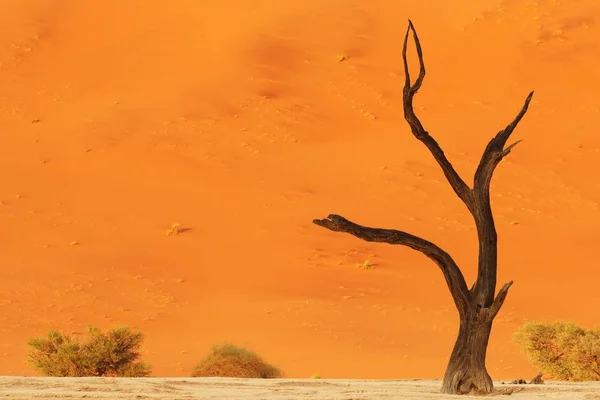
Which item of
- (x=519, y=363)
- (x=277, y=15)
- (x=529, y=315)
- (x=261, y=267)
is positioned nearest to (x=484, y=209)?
(x=519, y=363)

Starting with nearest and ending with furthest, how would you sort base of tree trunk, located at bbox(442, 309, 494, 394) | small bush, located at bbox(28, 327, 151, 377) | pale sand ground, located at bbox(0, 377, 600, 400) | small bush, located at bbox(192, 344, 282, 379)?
pale sand ground, located at bbox(0, 377, 600, 400)
base of tree trunk, located at bbox(442, 309, 494, 394)
small bush, located at bbox(28, 327, 151, 377)
small bush, located at bbox(192, 344, 282, 379)

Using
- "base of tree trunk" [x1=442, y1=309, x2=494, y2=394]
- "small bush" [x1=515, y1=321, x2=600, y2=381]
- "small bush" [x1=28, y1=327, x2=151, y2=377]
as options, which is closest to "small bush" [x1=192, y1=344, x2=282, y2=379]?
"small bush" [x1=28, y1=327, x2=151, y2=377]

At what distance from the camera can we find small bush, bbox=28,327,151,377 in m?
17.4

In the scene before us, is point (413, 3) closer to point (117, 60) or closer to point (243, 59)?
point (243, 59)

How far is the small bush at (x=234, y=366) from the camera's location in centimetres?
1812

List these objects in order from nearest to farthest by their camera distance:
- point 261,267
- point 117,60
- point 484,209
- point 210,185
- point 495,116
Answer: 1. point 484,209
2. point 261,267
3. point 210,185
4. point 495,116
5. point 117,60

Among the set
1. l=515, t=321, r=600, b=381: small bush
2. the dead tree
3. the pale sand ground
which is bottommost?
the pale sand ground

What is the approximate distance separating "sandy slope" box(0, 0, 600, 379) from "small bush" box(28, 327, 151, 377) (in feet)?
6.30

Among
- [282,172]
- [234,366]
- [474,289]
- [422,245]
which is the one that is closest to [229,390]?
[422,245]

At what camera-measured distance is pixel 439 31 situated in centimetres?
4003

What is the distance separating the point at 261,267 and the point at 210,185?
4605 millimetres

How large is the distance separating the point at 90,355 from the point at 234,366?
246 cm

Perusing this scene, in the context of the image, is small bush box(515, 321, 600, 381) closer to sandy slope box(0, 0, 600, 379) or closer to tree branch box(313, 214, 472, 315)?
sandy slope box(0, 0, 600, 379)

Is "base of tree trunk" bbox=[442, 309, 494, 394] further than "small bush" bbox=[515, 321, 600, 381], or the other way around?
"small bush" bbox=[515, 321, 600, 381]
